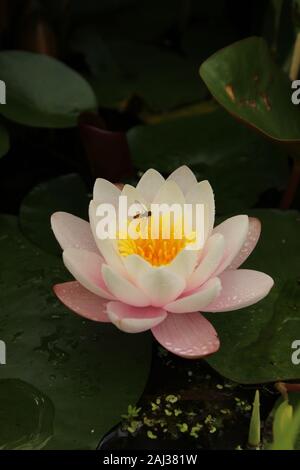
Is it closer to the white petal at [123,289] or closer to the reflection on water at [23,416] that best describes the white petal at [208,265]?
the white petal at [123,289]

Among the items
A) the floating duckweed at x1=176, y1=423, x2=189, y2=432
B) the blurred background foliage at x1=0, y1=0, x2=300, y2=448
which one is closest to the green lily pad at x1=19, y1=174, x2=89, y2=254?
the blurred background foliage at x1=0, y1=0, x2=300, y2=448

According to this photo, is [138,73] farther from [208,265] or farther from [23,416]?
[23,416]

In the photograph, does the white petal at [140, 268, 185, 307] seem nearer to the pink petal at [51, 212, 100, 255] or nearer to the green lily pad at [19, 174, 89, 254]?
the pink petal at [51, 212, 100, 255]

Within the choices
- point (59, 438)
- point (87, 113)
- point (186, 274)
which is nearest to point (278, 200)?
point (87, 113)

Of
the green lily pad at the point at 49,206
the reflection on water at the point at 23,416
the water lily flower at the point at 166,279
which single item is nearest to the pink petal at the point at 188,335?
the water lily flower at the point at 166,279

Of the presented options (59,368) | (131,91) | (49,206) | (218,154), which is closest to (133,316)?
(59,368)

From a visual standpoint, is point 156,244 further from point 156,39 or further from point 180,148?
Result: point 156,39
